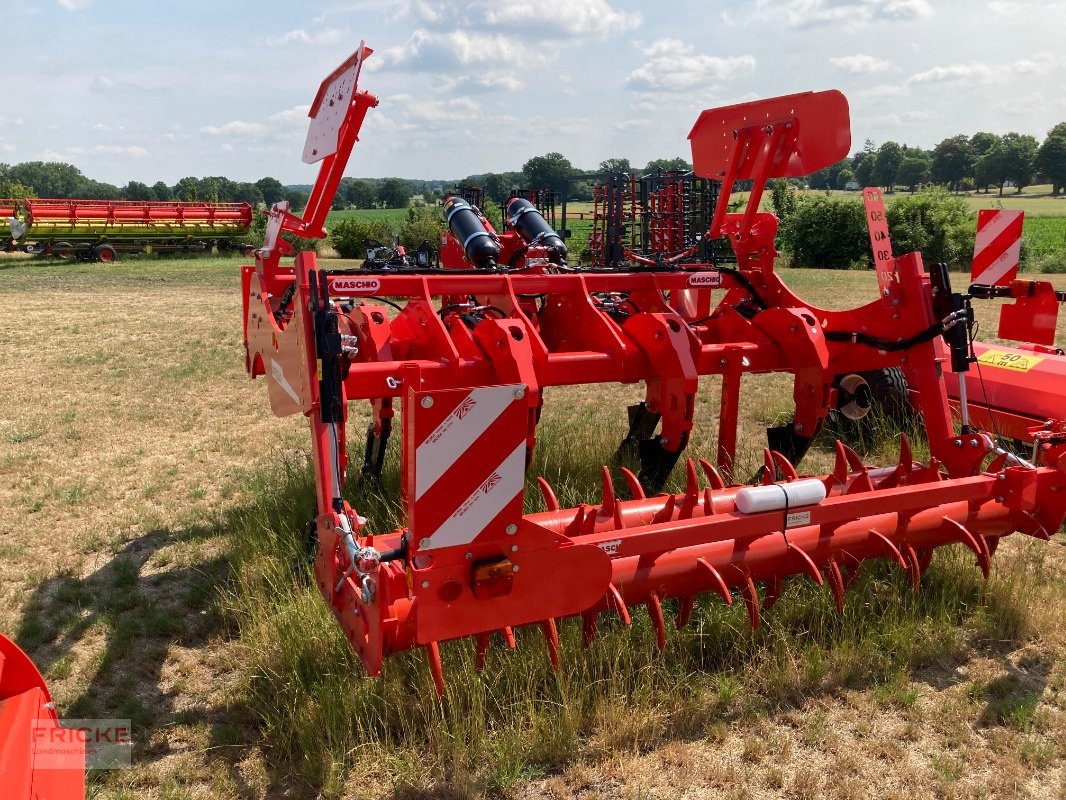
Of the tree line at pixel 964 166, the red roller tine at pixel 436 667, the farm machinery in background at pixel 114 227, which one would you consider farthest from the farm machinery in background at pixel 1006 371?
the tree line at pixel 964 166

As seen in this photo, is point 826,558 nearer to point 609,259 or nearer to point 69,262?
point 609,259

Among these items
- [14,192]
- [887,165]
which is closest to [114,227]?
[14,192]

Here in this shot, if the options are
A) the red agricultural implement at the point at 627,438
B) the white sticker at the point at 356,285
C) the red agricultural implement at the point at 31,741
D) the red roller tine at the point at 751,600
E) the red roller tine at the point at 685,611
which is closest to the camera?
the red agricultural implement at the point at 31,741

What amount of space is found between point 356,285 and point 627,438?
261 centimetres

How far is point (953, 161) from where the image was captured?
82688 millimetres

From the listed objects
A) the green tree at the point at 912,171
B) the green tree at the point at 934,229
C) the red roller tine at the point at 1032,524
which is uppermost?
the green tree at the point at 912,171

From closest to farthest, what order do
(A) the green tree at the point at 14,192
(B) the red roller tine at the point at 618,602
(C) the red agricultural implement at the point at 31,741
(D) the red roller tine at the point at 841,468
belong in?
(C) the red agricultural implement at the point at 31,741, (B) the red roller tine at the point at 618,602, (D) the red roller tine at the point at 841,468, (A) the green tree at the point at 14,192

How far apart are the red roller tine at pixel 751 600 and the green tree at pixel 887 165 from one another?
87968mm

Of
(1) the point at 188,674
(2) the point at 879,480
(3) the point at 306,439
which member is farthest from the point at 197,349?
(2) the point at 879,480

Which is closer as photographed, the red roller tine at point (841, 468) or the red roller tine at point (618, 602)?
the red roller tine at point (618, 602)

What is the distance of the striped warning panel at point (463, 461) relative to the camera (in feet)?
7.82

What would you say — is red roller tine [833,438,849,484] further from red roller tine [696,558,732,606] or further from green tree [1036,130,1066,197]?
green tree [1036,130,1066,197]

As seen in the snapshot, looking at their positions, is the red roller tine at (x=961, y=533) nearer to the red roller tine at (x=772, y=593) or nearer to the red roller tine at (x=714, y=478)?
the red roller tine at (x=772, y=593)

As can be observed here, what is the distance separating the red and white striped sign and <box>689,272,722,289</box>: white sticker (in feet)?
6.34
